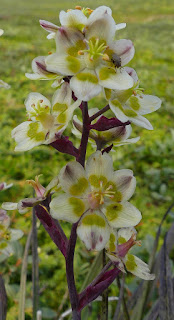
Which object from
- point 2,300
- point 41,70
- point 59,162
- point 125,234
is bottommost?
point 59,162

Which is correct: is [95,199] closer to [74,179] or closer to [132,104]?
[74,179]

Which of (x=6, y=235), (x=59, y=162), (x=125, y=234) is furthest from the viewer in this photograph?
(x=59, y=162)

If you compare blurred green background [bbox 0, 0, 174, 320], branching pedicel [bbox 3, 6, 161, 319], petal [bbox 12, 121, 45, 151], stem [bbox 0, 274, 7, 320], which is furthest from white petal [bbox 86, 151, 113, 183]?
stem [bbox 0, 274, 7, 320]

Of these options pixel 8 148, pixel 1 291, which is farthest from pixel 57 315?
pixel 8 148

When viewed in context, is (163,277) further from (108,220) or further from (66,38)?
(66,38)

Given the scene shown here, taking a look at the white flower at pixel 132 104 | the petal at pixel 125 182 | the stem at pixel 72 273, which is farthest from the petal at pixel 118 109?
the stem at pixel 72 273

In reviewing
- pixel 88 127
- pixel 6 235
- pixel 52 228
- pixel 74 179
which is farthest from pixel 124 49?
pixel 6 235

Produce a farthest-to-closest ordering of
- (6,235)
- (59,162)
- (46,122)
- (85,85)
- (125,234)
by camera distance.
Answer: (59,162), (6,235), (125,234), (46,122), (85,85)
